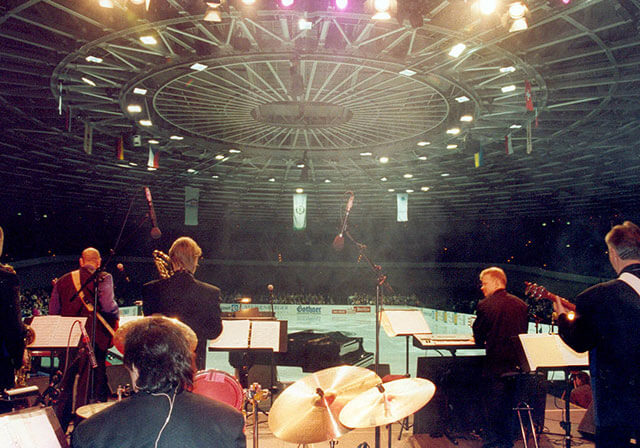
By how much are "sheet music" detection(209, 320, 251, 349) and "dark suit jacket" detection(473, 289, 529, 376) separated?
2.63 metres

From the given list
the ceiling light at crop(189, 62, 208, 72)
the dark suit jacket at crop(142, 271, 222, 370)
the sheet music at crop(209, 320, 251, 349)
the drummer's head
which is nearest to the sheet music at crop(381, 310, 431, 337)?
the sheet music at crop(209, 320, 251, 349)

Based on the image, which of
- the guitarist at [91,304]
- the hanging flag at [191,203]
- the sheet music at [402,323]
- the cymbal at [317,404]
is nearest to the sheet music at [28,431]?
the cymbal at [317,404]

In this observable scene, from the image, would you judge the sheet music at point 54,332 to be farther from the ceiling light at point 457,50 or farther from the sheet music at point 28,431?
the ceiling light at point 457,50

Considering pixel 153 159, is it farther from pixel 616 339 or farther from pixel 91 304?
pixel 616 339

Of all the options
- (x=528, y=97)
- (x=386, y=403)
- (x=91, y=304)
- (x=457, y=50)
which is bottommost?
(x=386, y=403)

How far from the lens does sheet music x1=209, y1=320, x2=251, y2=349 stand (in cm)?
522

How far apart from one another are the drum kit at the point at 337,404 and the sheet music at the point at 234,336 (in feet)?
5.78

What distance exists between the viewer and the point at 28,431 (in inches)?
77.6

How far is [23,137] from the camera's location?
12633 millimetres

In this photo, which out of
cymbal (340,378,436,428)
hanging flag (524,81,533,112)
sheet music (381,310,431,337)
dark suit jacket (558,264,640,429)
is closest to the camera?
cymbal (340,378,436,428)

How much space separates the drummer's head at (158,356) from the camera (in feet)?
6.50

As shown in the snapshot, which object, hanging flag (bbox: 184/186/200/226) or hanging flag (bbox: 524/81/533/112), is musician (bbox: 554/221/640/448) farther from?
hanging flag (bbox: 184/186/200/226)

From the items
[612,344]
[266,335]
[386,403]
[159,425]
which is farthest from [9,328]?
[612,344]

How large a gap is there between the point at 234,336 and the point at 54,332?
6.45ft
